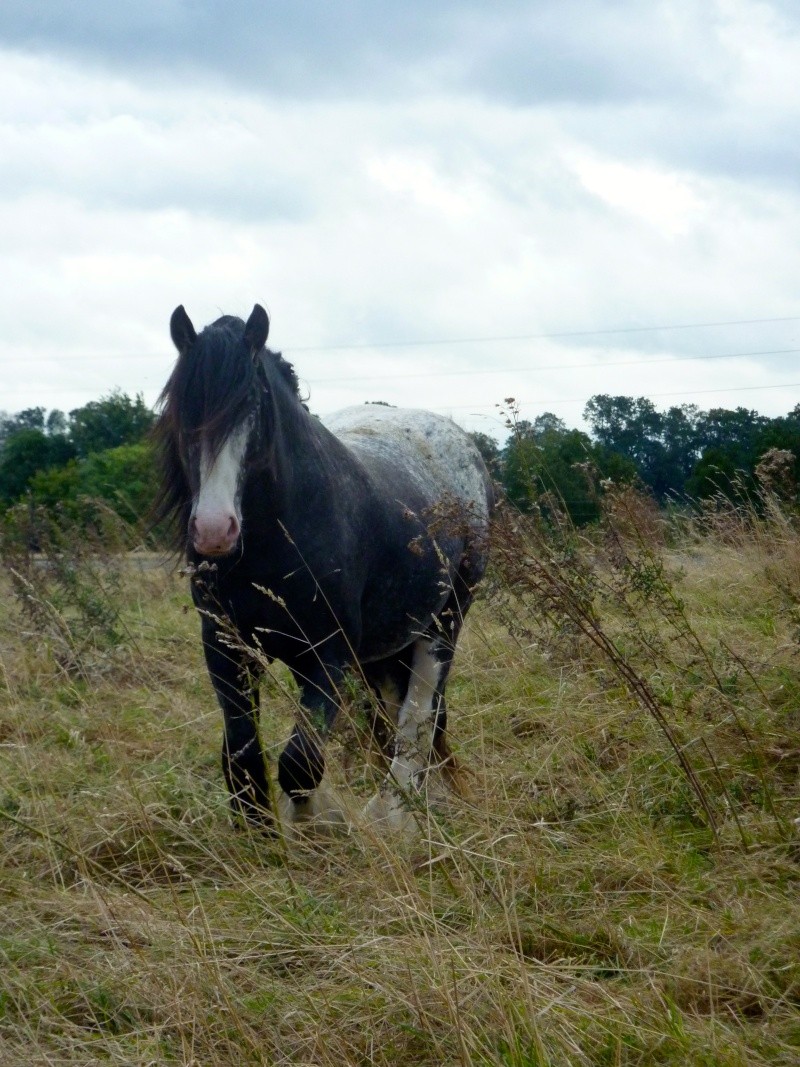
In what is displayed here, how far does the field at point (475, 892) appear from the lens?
8.24 feet

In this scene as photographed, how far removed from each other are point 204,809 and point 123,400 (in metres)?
36.5

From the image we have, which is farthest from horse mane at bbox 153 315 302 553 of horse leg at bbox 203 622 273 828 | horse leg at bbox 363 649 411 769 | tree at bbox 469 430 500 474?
tree at bbox 469 430 500 474

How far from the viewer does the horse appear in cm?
404

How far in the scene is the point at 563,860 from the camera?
355 centimetres

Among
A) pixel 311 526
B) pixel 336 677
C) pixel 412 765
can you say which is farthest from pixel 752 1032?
pixel 412 765

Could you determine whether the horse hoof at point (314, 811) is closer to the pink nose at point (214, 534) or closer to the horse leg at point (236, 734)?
the horse leg at point (236, 734)

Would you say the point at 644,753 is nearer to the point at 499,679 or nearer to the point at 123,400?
the point at 499,679

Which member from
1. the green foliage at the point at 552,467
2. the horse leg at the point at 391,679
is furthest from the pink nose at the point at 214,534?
the horse leg at the point at 391,679

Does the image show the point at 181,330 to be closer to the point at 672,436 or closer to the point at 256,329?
the point at 256,329

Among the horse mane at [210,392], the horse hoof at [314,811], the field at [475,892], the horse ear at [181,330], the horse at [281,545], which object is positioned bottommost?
the horse hoof at [314,811]

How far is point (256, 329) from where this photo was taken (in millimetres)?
4414

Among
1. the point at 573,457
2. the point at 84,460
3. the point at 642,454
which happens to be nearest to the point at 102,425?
the point at 84,460

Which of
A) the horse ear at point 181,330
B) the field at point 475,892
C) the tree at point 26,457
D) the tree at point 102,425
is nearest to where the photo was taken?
the field at point 475,892

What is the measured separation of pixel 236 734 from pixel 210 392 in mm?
1281
